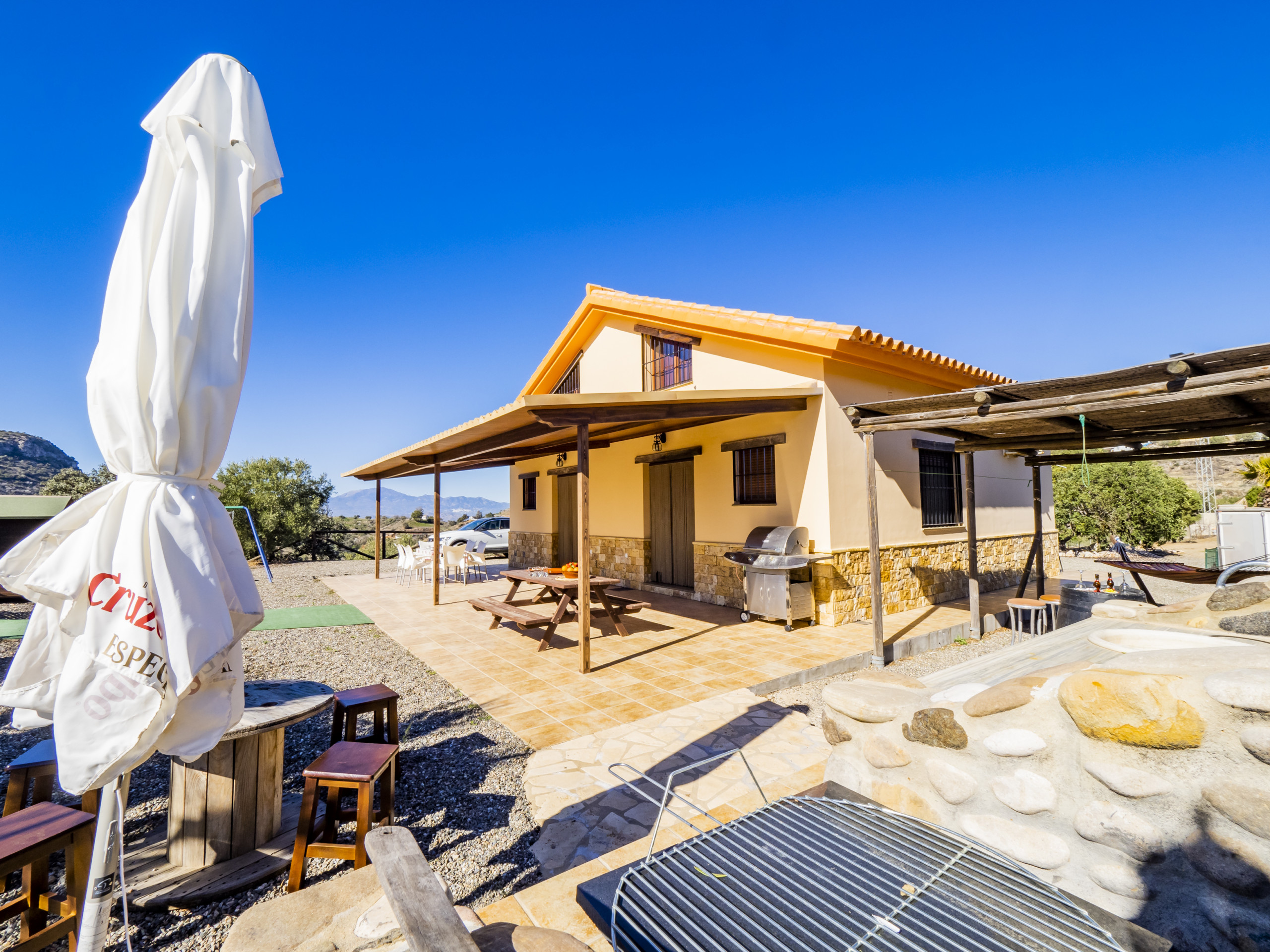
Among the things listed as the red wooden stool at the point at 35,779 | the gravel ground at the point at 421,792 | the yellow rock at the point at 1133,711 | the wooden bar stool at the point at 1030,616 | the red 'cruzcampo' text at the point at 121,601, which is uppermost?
the red 'cruzcampo' text at the point at 121,601

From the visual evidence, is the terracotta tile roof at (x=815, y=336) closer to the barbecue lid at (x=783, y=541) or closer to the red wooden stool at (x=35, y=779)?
the barbecue lid at (x=783, y=541)

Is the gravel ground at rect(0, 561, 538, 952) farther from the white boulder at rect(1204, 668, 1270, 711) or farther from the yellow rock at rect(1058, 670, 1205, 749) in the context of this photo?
the white boulder at rect(1204, 668, 1270, 711)

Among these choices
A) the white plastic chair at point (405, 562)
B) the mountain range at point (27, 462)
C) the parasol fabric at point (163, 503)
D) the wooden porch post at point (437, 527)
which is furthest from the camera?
the mountain range at point (27, 462)

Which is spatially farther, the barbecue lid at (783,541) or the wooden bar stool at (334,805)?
the barbecue lid at (783,541)

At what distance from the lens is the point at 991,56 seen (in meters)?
8.91

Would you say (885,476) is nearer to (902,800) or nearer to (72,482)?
(902,800)

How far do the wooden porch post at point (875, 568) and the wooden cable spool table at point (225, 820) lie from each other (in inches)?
208

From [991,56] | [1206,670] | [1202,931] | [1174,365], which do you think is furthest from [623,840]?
[991,56]

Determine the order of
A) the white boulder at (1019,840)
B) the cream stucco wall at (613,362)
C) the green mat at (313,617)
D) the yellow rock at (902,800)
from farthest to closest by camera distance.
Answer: the cream stucco wall at (613,362) → the green mat at (313,617) → the yellow rock at (902,800) → the white boulder at (1019,840)

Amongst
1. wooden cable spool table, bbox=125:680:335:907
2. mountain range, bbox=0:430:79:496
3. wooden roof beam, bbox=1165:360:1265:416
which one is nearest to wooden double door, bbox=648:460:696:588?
wooden roof beam, bbox=1165:360:1265:416

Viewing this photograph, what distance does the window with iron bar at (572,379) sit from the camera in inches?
517

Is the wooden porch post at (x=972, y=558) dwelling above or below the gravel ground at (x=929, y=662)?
above

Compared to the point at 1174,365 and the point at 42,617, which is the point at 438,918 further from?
the point at 1174,365

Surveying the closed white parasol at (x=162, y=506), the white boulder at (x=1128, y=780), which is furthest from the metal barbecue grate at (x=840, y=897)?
the closed white parasol at (x=162, y=506)
